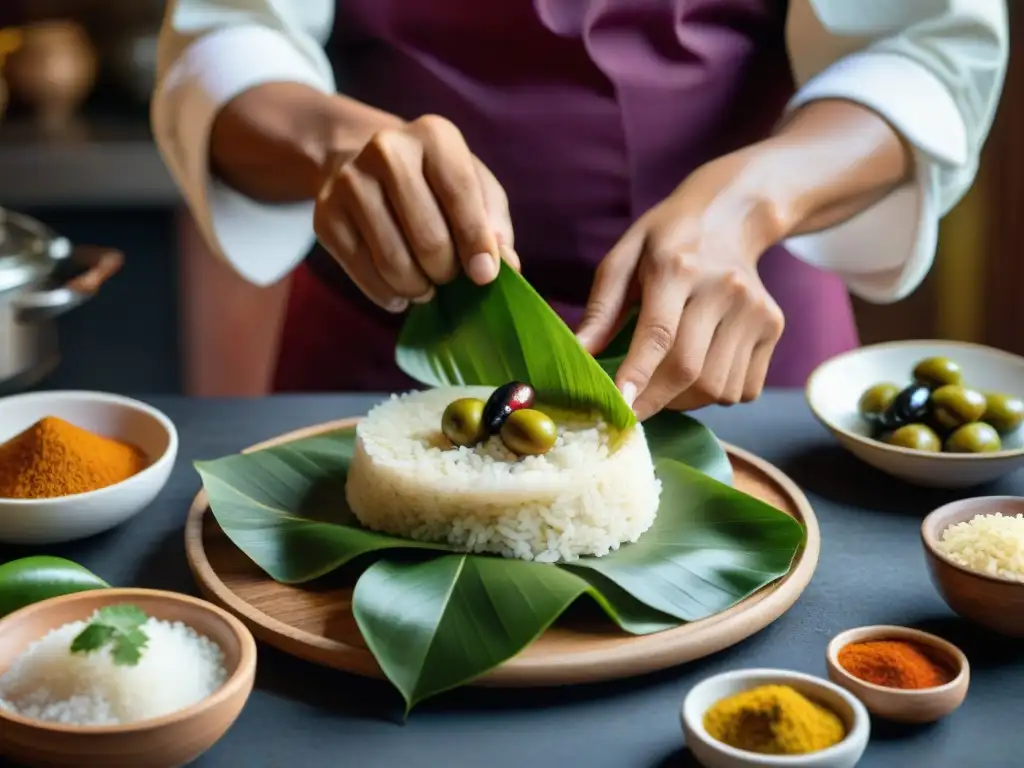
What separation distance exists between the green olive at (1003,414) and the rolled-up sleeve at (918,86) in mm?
333

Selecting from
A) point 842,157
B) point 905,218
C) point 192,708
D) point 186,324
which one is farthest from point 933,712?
point 186,324

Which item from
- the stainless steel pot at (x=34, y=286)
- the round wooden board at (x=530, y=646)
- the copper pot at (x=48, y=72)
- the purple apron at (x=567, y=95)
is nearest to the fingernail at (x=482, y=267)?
the round wooden board at (x=530, y=646)

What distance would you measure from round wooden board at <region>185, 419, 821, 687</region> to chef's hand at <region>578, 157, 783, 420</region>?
0.20m

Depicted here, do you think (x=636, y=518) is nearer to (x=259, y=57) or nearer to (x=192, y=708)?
(x=192, y=708)

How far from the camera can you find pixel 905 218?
1773mm

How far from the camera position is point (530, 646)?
108 cm

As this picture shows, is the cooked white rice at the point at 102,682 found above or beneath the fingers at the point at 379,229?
beneath

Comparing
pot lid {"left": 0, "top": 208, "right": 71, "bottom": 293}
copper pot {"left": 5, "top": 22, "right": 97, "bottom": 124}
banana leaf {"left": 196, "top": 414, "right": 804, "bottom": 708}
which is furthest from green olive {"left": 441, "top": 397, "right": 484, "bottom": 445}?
copper pot {"left": 5, "top": 22, "right": 97, "bottom": 124}

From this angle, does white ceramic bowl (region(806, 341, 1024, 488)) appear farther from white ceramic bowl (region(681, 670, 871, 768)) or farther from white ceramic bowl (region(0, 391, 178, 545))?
white ceramic bowl (region(0, 391, 178, 545))

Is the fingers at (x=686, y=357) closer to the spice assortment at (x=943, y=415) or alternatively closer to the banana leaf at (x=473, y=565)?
the banana leaf at (x=473, y=565)

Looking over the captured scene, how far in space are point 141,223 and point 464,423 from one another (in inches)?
76.4

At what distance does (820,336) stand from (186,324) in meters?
1.68

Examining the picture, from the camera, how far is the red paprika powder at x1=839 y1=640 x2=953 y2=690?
100 centimetres

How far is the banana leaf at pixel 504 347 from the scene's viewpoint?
1317 millimetres
